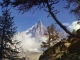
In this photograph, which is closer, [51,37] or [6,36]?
[6,36]

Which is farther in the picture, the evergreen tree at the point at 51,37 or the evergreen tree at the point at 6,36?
the evergreen tree at the point at 51,37

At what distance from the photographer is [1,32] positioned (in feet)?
128

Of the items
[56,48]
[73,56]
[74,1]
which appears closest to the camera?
[74,1]

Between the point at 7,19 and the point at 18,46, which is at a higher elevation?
the point at 7,19

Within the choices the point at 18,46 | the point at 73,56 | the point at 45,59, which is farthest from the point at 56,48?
the point at 18,46

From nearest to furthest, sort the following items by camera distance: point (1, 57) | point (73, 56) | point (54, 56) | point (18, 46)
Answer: point (73, 56) → point (54, 56) → point (1, 57) → point (18, 46)

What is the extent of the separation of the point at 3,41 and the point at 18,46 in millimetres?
→ 4205

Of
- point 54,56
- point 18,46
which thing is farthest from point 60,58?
point 18,46

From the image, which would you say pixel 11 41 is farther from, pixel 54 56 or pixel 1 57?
pixel 54 56

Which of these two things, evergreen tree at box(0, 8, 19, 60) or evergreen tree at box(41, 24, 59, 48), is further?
evergreen tree at box(41, 24, 59, 48)

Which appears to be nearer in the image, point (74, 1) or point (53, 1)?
point (53, 1)

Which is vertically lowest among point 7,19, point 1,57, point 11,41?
point 1,57

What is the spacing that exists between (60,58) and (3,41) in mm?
22604

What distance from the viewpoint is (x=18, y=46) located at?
4219 centimetres
